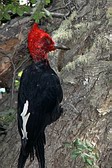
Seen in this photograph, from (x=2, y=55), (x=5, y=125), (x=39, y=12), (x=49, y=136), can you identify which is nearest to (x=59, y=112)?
(x=49, y=136)

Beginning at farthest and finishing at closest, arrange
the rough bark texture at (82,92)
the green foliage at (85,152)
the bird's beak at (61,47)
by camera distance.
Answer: the bird's beak at (61,47), the rough bark texture at (82,92), the green foliage at (85,152)

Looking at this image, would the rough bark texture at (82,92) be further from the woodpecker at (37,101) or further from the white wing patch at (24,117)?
the white wing patch at (24,117)

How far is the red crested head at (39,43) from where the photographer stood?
3131 mm

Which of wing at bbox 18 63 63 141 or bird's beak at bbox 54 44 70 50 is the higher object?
bird's beak at bbox 54 44 70 50

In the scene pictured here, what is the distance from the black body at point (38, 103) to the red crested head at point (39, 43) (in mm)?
68

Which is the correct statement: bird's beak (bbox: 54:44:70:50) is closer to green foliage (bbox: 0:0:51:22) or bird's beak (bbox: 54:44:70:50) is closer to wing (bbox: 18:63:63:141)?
wing (bbox: 18:63:63:141)

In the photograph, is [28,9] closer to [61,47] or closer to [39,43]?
[39,43]

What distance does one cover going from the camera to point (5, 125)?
3494mm

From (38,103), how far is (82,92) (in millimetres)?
389

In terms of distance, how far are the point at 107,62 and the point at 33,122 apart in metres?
0.78

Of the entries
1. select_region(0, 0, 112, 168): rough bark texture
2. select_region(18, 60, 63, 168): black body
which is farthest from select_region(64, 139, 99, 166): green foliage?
select_region(18, 60, 63, 168): black body

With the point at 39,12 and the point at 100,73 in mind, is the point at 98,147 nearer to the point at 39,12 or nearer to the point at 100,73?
the point at 100,73

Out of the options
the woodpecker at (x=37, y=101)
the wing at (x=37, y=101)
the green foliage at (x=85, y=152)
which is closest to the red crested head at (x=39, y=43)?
the woodpecker at (x=37, y=101)

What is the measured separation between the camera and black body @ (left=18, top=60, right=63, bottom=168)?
9.50ft
